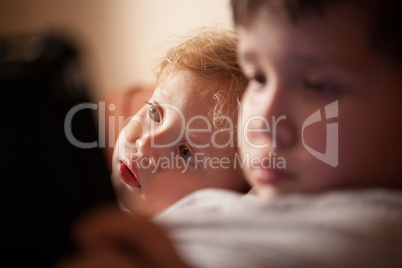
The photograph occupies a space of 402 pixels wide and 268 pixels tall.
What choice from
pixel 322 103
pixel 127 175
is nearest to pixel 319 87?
pixel 322 103

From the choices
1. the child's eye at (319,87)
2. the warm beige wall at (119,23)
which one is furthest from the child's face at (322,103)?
the warm beige wall at (119,23)

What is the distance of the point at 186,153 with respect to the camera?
64 centimetres

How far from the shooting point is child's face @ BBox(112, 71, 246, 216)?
0.63 metres

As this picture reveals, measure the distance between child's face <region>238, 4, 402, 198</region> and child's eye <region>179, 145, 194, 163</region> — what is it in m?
0.22

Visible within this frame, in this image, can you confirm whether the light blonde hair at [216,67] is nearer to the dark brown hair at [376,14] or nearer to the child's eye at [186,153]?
the child's eye at [186,153]

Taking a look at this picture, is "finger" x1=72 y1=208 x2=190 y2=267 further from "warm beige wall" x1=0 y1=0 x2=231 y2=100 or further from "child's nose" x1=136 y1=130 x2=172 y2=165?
"warm beige wall" x1=0 y1=0 x2=231 y2=100

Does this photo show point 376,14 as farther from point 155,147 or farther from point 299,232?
point 155,147

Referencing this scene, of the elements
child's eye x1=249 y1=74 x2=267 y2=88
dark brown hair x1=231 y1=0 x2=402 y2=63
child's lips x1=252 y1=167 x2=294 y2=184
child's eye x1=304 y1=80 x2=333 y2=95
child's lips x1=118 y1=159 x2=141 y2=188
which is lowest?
child's lips x1=118 y1=159 x2=141 y2=188

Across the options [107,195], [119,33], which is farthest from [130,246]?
[119,33]

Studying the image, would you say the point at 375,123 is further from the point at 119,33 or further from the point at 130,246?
the point at 119,33

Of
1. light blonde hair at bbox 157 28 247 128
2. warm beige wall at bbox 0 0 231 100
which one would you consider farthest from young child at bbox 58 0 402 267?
warm beige wall at bbox 0 0 231 100

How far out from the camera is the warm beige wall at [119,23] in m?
1.07

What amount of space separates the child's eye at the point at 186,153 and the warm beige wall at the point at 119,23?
322mm

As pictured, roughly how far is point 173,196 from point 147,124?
10 centimetres
